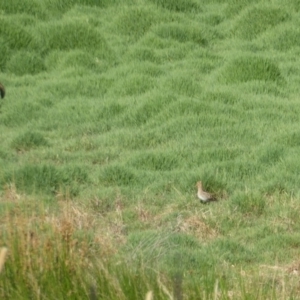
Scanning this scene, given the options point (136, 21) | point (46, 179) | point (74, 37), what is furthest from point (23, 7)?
point (46, 179)

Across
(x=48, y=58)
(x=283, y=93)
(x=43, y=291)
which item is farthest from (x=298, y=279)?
A: (x=48, y=58)

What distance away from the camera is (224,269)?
554 centimetres

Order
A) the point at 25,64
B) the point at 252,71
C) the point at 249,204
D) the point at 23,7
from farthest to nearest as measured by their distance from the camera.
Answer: the point at 23,7 < the point at 25,64 < the point at 252,71 < the point at 249,204

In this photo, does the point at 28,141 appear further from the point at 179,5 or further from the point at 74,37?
the point at 179,5

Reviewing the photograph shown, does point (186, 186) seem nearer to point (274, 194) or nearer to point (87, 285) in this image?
point (274, 194)

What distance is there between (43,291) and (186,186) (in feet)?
9.84

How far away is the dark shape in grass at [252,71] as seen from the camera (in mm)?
9922

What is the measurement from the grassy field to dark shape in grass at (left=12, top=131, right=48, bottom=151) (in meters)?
0.01

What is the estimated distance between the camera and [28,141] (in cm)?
857

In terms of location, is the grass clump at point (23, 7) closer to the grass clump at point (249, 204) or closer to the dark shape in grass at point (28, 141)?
the dark shape in grass at point (28, 141)

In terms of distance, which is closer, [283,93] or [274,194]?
[274,194]

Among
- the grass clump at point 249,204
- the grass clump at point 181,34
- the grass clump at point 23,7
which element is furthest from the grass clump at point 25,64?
the grass clump at point 249,204

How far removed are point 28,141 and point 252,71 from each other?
2869 millimetres

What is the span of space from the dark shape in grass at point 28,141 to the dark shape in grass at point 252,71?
2.43 meters
